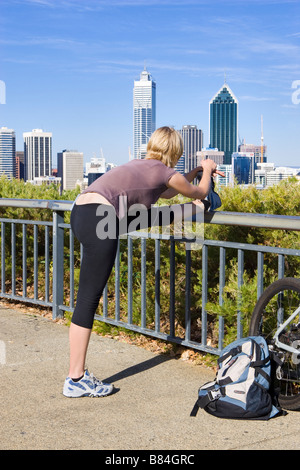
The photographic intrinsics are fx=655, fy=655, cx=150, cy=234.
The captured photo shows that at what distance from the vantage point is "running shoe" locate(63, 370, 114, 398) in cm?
411

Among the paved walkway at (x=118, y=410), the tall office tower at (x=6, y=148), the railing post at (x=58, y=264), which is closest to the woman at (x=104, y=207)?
the paved walkway at (x=118, y=410)

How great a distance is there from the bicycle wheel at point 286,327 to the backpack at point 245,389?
0.41 feet

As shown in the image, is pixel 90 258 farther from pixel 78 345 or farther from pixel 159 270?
pixel 159 270

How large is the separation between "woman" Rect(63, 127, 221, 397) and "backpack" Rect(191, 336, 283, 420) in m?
0.77

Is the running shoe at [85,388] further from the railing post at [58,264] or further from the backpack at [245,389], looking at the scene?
the railing post at [58,264]

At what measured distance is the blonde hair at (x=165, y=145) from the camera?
13.3 feet

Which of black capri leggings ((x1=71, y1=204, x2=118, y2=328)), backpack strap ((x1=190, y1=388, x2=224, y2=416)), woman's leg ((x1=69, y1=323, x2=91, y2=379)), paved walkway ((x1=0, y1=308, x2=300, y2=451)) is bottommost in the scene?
paved walkway ((x1=0, y1=308, x2=300, y2=451))

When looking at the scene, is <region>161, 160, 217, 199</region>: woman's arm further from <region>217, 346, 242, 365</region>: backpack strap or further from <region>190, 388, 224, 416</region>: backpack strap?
<region>190, 388, 224, 416</region>: backpack strap

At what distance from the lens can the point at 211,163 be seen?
4402 millimetres

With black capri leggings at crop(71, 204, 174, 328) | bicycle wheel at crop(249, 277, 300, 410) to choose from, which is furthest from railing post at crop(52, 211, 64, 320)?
bicycle wheel at crop(249, 277, 300, 410)

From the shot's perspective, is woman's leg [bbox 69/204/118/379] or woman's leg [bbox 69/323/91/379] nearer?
woman's leg [bbox 69/204/118/379]

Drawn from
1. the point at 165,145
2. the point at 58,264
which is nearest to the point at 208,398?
the point at 165,145
